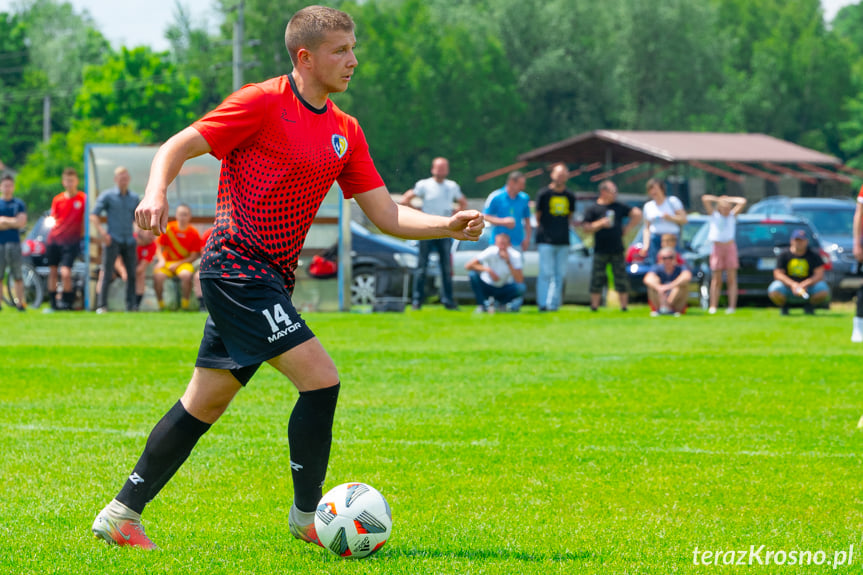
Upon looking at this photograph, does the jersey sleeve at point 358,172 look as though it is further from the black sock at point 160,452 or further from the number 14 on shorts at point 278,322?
the black sock at point 160,452

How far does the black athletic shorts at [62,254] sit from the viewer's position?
20.0 meters

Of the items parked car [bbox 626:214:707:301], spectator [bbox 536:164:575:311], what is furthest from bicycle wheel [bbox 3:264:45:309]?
parked car [bbox 626:214:707:301]

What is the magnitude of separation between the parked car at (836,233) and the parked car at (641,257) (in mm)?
1598

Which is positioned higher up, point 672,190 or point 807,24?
point 807,24

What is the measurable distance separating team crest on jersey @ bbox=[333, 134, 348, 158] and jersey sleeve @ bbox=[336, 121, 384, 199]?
12 centimetres

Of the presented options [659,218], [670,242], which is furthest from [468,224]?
[659,218]

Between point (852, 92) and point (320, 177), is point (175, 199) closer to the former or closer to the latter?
point (320, 177)

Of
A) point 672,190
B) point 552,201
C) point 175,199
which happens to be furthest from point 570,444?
point 672,190

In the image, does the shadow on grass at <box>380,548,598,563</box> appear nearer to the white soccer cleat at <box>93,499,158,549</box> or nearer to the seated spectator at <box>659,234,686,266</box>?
the white soccer cleat at <box>93,499,158,549</box>

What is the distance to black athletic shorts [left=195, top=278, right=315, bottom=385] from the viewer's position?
15.0 feet

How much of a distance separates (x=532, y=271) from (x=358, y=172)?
56.5 ft

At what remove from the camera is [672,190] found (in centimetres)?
4691

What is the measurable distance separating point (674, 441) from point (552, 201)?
11912 millimetres

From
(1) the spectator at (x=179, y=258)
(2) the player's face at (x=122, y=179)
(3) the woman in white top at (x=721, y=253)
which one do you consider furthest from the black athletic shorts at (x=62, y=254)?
(3) the woman in white top at (x=721, y=253)
